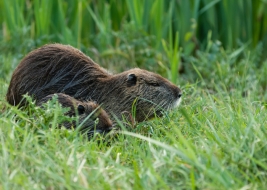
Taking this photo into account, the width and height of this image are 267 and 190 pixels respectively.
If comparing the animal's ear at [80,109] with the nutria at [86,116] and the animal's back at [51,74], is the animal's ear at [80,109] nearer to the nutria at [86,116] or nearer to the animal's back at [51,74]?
the nutria at [86,116]

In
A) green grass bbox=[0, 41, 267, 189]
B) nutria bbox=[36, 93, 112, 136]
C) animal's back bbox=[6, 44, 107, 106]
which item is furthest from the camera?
animal's back bbox=[6, 44, 107, 106]

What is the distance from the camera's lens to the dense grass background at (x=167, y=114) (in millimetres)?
2818

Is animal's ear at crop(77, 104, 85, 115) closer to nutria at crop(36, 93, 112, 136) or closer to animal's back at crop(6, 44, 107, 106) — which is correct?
nutria at crop(36, 93, 112, 136)

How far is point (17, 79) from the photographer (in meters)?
4.51

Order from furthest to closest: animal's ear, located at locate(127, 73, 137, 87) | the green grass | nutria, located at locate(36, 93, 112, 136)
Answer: animal's ear, located at locate(127, 73, 137, 87) → nutria, located at locate(36, 93, 112, 136) → the green grass

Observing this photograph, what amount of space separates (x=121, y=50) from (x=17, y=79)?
2.26 m

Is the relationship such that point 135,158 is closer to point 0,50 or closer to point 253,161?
point 253,161

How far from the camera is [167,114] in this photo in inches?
173

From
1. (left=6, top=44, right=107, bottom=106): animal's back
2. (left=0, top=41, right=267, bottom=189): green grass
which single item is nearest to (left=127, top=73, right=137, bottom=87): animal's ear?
(left=6, top=44, right=107, bottom=106): animal's back

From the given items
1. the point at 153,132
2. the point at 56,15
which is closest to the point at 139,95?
the point at 153,132

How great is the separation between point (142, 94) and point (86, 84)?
405 mm

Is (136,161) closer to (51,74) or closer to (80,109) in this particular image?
(80,109)

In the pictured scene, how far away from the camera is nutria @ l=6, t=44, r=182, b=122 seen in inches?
177

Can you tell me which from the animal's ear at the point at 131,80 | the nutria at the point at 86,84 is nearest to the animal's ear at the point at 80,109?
the nutria at the point at 86,84
